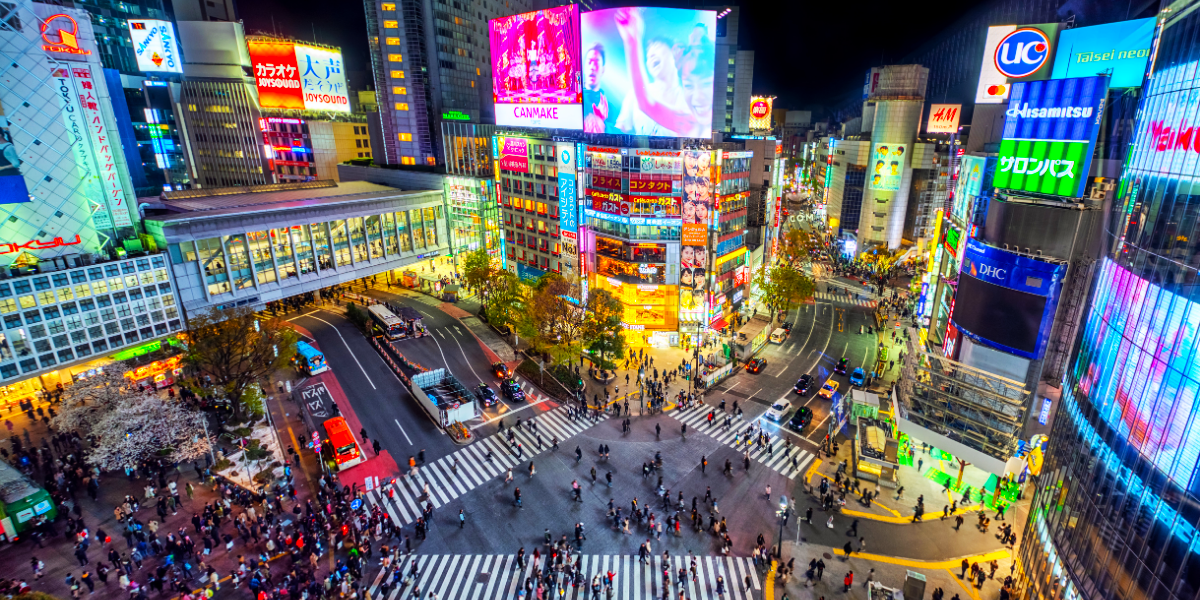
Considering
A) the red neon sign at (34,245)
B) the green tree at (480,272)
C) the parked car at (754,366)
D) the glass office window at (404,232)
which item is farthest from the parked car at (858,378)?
the red neon sign at (34,245)

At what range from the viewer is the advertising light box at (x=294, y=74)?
282 ft

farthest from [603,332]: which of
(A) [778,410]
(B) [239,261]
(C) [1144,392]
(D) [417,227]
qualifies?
(B) [239,261]

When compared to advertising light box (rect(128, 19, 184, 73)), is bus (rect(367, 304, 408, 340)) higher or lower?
lower

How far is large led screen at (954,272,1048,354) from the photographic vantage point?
31.3 metres

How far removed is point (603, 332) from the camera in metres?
46.6

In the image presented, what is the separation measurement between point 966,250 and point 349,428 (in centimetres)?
4721

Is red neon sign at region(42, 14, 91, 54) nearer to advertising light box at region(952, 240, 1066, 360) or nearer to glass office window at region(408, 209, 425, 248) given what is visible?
glass office window at region(408, 209, 425, 248)

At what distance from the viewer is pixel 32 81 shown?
3912 centimetres

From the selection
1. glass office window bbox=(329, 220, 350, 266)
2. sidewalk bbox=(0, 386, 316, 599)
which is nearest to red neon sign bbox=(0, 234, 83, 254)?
sidewalk bbox=(0, 386, 316, 599)

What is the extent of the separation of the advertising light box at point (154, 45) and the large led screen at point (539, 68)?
6351 cm

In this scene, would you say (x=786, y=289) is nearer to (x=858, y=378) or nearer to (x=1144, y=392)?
(x=858, y=378)

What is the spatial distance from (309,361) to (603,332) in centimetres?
2798

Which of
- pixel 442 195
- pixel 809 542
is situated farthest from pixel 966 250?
pixel 442 195

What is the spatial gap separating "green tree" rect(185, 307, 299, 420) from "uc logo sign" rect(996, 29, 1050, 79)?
6274cm
